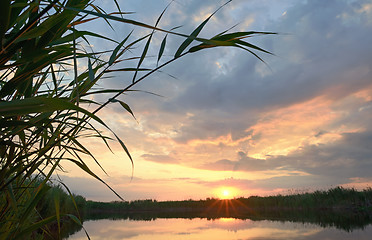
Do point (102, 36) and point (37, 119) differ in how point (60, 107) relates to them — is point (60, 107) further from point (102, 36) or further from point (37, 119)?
point (102, 36)

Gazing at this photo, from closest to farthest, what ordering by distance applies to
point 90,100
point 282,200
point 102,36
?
point 102,36, point 90,100, point 282,200

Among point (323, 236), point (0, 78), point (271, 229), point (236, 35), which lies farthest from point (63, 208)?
point (236, 35)

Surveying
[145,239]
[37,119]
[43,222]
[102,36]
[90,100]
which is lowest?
[145,239]

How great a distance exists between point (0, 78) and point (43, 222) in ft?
2.16

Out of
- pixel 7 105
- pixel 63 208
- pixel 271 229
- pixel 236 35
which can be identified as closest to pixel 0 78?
pixel 7 105

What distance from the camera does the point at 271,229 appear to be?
19.5 ft

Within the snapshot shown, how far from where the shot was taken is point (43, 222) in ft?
3.39

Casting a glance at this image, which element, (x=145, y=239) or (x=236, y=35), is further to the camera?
(x=145, y=239)

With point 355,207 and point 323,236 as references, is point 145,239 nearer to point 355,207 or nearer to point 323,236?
point 323,236

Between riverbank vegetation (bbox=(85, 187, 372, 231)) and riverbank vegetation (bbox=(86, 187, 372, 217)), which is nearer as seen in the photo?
riverbank vegetation (bbox=(85, 187, 372, 231))

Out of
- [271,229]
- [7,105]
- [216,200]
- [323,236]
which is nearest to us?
[7,105]

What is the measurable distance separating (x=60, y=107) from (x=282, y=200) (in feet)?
40.3

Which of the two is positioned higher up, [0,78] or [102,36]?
[102,36]

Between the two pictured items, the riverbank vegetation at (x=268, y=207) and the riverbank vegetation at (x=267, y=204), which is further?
the riverbank vegetation at (x=267, y=204)
